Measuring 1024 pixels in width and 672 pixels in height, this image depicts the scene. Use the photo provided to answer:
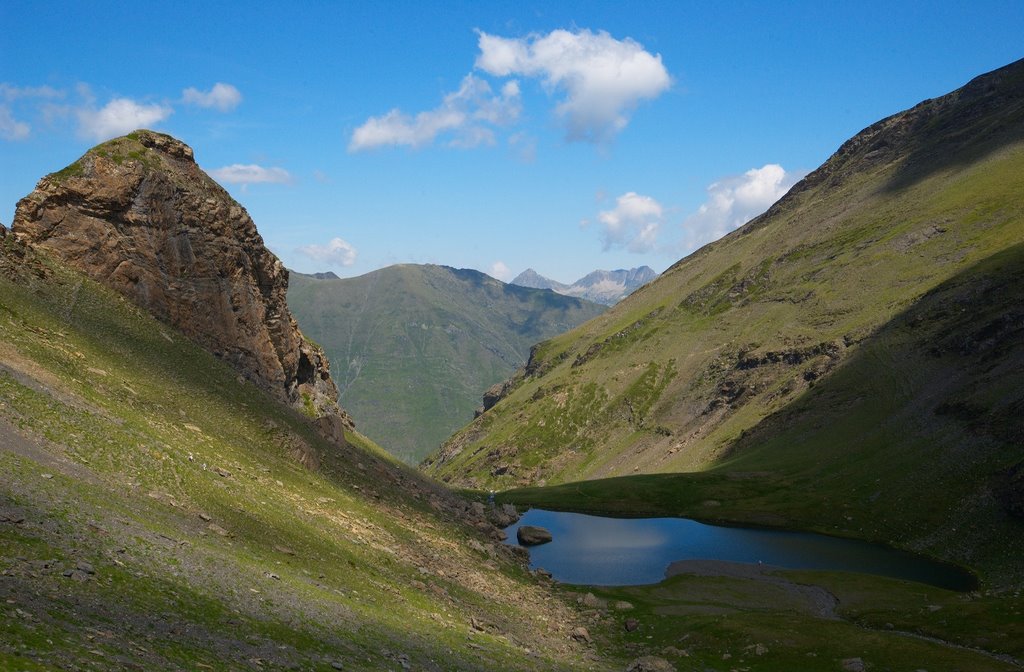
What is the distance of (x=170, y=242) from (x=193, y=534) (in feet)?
173

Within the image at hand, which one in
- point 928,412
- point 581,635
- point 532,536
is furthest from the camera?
point 928,412

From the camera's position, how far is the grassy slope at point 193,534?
90.2ft

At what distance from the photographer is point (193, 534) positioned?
40938 mm

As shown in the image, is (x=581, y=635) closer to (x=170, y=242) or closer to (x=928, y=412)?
(x=170, y=242)

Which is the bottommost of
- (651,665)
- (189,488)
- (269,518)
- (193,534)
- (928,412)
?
(651,665)

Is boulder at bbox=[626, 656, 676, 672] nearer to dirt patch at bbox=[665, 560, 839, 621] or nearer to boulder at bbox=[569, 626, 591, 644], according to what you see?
boulder at bbox=[569, 626, 591, 644]

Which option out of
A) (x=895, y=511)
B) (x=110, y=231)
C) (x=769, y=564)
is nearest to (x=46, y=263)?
(x=110, y=231)

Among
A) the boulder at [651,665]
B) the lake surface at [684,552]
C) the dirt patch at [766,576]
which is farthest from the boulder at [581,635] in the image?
the lake surface at [684,552]

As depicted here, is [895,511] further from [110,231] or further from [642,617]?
[110,231]

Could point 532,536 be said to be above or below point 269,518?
below

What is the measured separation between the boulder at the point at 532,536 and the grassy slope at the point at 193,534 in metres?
38.8

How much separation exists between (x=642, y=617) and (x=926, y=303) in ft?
531

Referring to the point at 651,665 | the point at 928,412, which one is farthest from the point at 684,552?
the point at 928,412

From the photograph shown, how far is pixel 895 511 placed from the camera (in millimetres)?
114938
